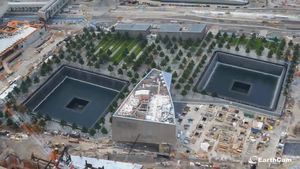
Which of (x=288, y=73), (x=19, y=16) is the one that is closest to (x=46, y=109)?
(x=19, y=16)

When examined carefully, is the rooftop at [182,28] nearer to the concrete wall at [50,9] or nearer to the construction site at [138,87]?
the construction site at [138,87]

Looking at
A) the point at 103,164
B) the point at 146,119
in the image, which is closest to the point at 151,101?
the point at 146,119

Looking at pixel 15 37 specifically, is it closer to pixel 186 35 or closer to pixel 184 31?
pixel 184 31

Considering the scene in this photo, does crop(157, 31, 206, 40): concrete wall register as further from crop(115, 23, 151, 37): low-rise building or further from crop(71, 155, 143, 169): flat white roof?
crop(71, 155, 143, 169): flat white roof

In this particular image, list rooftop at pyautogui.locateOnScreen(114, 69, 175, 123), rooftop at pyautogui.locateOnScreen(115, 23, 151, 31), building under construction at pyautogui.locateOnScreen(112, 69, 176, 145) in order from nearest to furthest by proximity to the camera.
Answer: building under construction at pyautogui.locateOnScreen(112, 69, 176, 145) → rooftop at pyautogui.locateOnScreen(114, 69, 175, 123) → rooftop at pyautogui.locateOnScreen(115, 23, 151, 31)

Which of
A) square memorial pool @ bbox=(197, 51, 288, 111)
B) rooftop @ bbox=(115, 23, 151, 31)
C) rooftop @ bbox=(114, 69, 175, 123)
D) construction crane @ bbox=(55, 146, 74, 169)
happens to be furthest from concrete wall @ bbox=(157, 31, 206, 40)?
construction crane @ bbox=(55, 146, 74, 169)

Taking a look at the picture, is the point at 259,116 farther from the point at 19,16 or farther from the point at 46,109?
the point at 19,16
